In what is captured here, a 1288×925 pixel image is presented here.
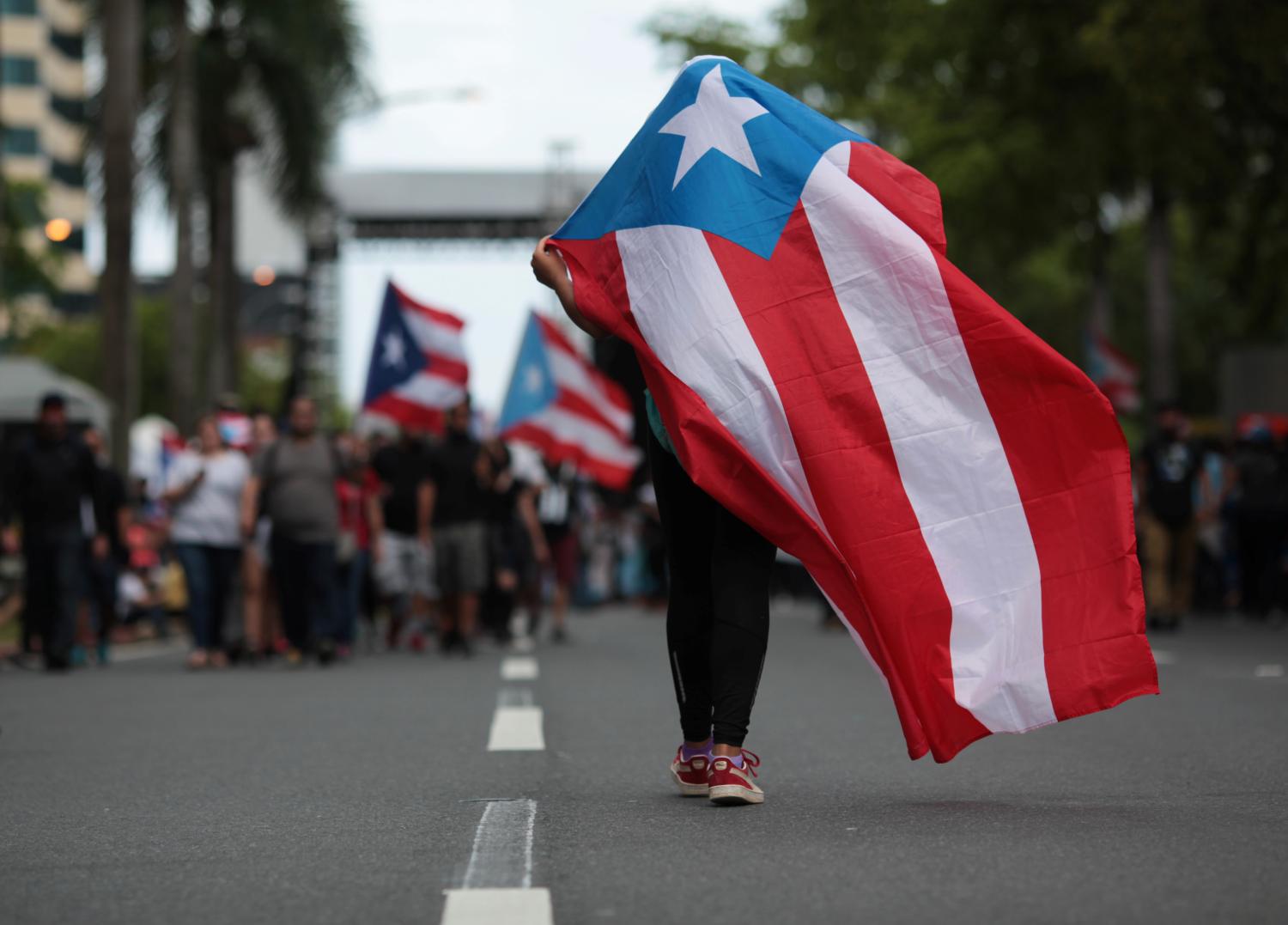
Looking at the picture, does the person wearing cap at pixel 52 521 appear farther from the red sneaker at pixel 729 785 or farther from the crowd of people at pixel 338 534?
the red sneaker at pixel 729 785

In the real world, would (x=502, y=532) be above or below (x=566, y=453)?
below

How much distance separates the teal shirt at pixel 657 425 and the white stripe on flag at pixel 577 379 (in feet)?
46.9

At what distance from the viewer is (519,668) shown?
15.0 m

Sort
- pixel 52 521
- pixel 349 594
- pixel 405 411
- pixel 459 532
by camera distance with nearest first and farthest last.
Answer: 1. pixel 52 521
2. pixel 459 532
3. pixel 349 594
4. pixel 405 411

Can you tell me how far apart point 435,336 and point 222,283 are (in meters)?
17.1

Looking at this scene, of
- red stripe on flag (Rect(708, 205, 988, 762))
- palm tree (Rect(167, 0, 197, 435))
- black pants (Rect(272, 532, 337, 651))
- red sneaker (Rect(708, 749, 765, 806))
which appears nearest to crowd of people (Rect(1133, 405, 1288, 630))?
black pants (Rect(272, 532, 337, 651))

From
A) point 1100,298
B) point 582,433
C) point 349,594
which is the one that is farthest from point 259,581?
point 1100,298

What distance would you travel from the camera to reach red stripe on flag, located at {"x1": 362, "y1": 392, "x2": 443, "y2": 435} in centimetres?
1962

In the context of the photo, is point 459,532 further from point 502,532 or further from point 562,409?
point 562,409

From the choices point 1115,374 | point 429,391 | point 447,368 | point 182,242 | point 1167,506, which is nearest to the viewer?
point 447,368

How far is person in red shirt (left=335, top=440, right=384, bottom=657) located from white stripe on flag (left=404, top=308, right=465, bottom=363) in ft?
4.43

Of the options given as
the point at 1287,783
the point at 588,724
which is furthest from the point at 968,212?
the point at 1287,783

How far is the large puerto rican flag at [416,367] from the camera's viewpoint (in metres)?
19.3

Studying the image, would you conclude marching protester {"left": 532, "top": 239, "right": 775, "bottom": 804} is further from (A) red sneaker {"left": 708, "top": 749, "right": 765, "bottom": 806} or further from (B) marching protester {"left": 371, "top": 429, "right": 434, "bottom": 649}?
(B) marching protester {"left": 371, "top": 429, "right": 434, "bottom": 649}
